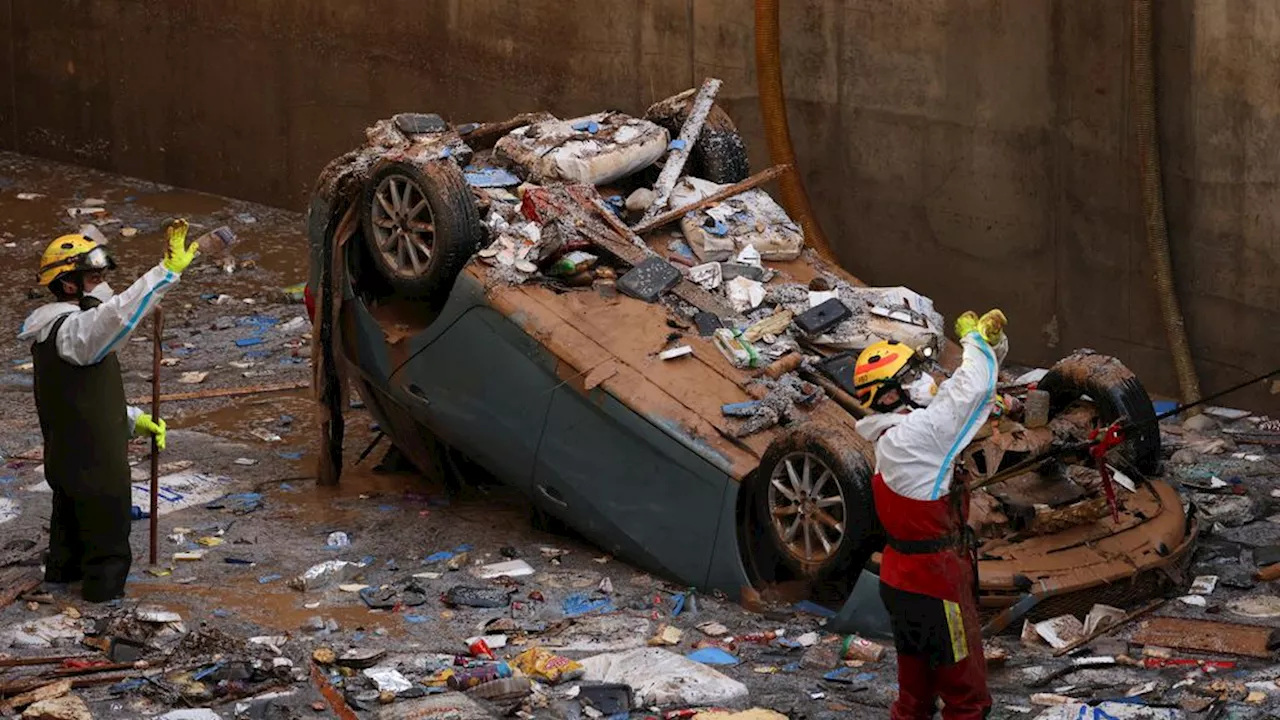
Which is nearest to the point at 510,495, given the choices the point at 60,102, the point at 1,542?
the point at 1,542

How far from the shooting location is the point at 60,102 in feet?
60.2

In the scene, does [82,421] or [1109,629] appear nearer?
[1109,629]

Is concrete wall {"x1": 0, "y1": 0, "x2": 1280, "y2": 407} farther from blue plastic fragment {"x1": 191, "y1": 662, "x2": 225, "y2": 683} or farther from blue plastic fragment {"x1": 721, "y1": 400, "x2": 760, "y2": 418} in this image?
blue plastic fragment {"x1": 191, "y1": 662, "x2": 225, "y2": 683}

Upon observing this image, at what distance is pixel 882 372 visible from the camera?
6980mm

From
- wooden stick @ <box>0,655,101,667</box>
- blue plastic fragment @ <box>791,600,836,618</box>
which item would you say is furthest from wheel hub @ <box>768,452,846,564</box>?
wooden stick @ <box>0,655,101,667</box>

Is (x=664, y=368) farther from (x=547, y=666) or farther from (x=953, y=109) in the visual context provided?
(x=953, y=109)

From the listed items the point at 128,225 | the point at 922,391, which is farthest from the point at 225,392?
the point at 922,391

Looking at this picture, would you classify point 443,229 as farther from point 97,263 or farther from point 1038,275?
point 1038,275

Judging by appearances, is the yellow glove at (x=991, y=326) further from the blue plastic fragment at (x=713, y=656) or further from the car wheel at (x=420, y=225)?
the car wheel at (x=420, y=225)

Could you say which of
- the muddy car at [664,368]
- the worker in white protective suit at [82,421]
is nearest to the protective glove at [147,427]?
the worker in white protective suit at [82,421]

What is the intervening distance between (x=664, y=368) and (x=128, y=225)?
8776 mm

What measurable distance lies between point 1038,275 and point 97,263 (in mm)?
5669

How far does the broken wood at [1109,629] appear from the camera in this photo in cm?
783

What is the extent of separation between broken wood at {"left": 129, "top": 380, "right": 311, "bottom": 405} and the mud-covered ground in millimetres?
60
